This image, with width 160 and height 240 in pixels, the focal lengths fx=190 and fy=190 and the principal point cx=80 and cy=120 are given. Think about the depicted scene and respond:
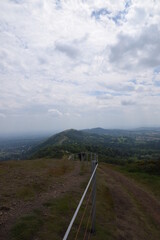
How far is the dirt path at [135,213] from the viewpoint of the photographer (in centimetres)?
736

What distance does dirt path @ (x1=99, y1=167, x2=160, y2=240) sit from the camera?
24.1 ft

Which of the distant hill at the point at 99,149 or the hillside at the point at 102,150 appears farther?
the distant hill at the point at 99,149

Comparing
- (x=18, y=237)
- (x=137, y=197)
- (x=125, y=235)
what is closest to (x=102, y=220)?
(x=125, y=235)

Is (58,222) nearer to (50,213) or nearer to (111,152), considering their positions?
(50,213)

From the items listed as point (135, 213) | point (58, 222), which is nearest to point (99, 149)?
point (135, 213)

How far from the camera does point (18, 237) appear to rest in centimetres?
530

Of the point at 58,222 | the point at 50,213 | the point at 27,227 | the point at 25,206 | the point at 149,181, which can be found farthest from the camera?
the point at 149,181

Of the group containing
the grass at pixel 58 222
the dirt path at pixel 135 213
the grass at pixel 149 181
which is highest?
the grass at pixel 58 222

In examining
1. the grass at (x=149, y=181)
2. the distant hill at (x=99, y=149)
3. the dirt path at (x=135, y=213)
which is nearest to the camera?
the dirt path at (x=135, y=213)

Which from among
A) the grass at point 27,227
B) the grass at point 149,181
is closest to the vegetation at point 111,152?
the grass at point 149,181

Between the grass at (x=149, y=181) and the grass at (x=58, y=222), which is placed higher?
the grass at (x=58, y=222)

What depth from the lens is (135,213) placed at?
937 cm

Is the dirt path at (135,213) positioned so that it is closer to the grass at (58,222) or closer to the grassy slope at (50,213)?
the grassy slope at (50,213)

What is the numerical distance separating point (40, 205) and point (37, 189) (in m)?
2.48
